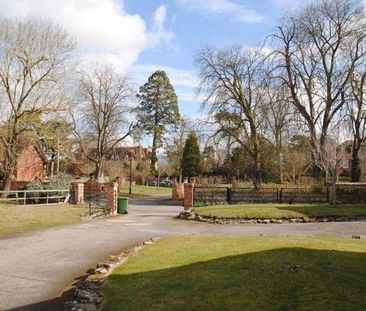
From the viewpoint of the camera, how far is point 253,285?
838 cm

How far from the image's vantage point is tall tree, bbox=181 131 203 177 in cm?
6211

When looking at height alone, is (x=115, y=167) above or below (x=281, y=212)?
above

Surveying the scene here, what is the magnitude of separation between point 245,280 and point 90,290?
3004mm

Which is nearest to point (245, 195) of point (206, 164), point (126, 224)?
point (126, 224)

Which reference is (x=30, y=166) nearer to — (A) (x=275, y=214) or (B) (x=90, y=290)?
(A) (x=275, y=214)

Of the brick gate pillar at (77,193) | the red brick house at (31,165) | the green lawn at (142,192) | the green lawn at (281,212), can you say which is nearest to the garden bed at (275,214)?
the green lawn at (281,212)

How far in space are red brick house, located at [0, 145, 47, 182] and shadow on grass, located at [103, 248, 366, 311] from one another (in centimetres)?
4450

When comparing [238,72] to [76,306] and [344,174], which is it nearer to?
[344,174]

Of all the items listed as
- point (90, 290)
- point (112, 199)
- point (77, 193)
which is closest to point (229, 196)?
point (112, 199)

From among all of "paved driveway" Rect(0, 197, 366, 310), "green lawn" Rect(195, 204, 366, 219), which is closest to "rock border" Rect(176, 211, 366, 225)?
"green lawn" Rect(195, 204, 366, 219)

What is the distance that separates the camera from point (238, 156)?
177 ft

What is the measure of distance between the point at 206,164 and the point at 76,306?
55226 mm

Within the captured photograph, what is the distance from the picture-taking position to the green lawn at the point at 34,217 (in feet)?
64.8

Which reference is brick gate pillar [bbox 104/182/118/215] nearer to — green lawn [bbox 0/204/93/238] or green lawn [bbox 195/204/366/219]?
green lawn [bbox 0/204/93/238]
